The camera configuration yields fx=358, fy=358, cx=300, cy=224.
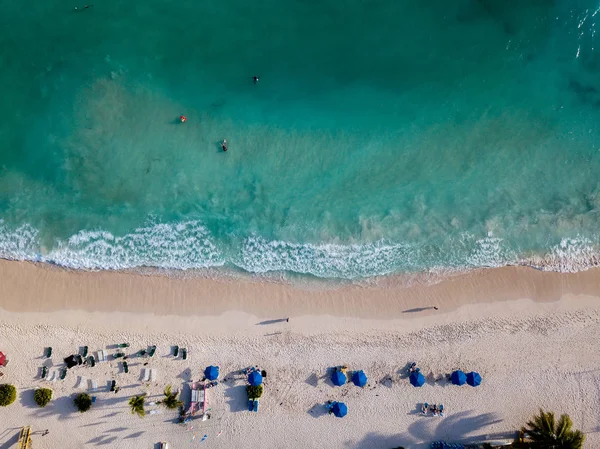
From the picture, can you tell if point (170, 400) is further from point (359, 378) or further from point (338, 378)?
point (359, 378)

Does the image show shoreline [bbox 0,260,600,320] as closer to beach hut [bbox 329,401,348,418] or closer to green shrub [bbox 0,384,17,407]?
green shrub [bbox 0,384,17,407]

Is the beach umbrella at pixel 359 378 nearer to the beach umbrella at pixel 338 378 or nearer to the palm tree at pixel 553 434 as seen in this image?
the beach umbrella at pixel 338 378

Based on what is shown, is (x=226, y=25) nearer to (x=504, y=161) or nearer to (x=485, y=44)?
(x=485, y=44)

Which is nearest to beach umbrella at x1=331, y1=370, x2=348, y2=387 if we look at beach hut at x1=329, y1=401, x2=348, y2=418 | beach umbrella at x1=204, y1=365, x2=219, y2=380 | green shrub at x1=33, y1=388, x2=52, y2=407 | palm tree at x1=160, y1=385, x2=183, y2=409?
beach hut at x1=329, y1=401, x2=348, y2=418

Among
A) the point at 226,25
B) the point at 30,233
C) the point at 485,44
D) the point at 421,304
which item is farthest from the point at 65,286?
the point at 485,44

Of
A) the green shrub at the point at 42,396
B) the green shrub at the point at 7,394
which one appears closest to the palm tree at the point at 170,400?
the green shrub at the point at 42,396

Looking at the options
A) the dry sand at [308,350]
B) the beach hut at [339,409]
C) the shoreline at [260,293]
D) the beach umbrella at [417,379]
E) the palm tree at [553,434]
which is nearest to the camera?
the palm tree at [553,434]
